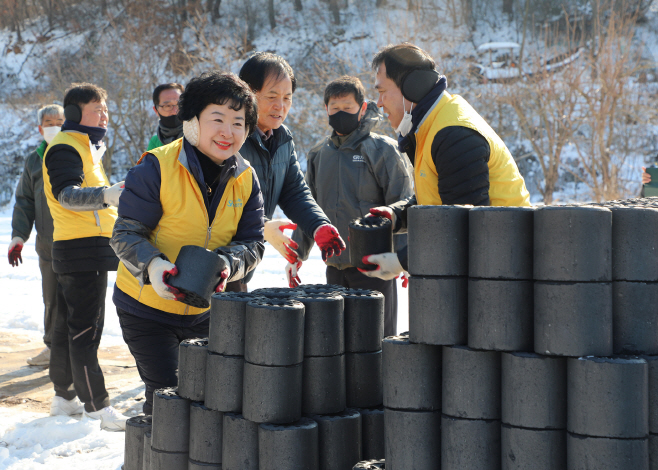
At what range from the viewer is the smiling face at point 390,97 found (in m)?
3.27

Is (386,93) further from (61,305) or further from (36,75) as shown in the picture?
(36,75)

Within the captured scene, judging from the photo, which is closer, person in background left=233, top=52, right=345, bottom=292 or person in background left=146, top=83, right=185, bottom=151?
person in background left=233, top=52, right=345, bottom=292

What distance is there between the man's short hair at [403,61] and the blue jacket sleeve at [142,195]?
48.9 inches

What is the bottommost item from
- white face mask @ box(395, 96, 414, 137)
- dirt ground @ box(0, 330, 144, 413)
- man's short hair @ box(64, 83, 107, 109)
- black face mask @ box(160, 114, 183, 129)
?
dirt ground @ box(0, 330, 144, 413)

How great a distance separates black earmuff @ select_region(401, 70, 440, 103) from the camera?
3145mm

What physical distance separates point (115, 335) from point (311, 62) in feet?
74.3

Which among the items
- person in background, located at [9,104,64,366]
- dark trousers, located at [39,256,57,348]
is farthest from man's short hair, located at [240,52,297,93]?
dark trousers, located at [39,256,57,348]

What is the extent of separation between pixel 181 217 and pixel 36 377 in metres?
3.78

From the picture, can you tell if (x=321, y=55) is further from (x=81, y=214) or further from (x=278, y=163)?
(x=278, y=163)

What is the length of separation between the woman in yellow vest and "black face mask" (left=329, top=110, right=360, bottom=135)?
187cm

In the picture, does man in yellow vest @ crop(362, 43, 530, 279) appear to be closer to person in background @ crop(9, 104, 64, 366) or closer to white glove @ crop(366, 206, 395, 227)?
white glove @ crop(366, 206, 395, 227)

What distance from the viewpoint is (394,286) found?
4914 mm

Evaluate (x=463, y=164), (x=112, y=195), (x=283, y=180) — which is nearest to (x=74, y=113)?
(x=112, y=195)

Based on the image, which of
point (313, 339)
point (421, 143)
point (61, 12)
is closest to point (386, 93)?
point (421, 143)
